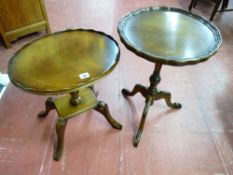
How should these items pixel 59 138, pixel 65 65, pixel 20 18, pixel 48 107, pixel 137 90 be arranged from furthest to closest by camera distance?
pixel 20 18
pixel 137 90
pixel 48 107
pixel 59 138
pixel 65 65

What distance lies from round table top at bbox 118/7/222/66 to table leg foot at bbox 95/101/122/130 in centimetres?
48

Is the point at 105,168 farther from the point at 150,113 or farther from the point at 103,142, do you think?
the point at 150,113

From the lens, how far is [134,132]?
4.74 ft

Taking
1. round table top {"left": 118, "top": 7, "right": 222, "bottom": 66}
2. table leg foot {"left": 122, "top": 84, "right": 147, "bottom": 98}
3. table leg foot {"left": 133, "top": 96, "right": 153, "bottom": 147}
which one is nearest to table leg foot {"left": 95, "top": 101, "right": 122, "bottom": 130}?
table leg foot {"left": 133, "top": 96, "right": 153, "bottom": 147}

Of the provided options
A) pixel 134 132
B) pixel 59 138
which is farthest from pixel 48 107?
pixel 134 132

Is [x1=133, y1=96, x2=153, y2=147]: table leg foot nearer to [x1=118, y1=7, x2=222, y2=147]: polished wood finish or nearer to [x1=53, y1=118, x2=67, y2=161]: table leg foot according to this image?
[x1=118, y1=7, x2=222, y2=147]: polished wood finish

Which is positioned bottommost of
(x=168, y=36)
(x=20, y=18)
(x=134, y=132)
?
(x=134, y=132)

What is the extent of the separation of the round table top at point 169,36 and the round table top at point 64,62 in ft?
0.43

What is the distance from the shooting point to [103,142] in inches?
54.5

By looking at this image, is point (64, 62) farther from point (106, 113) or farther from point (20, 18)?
point (20, 18)

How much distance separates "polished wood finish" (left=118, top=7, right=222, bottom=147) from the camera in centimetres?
95

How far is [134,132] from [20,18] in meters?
1.55

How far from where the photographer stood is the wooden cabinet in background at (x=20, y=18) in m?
1.89

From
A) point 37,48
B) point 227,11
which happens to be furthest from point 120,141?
point 227,11
